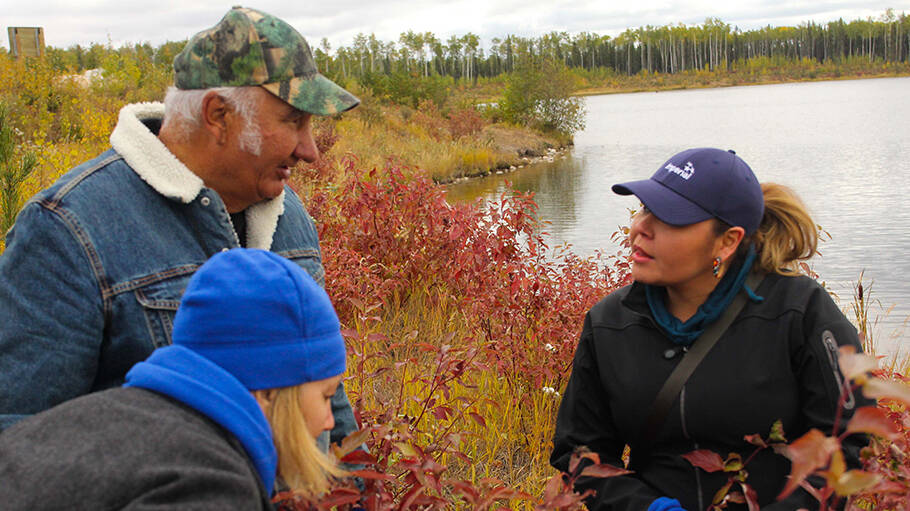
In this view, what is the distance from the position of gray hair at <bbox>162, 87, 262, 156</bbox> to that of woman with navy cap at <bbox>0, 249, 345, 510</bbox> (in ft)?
1.84

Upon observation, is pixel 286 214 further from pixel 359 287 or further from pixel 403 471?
pixel 359 287

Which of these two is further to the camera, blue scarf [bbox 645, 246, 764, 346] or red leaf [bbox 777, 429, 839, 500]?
blue scarf [bbox 645, 246, 764, 346]

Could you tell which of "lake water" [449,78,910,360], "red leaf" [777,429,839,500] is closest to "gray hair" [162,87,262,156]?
"red leaf" [777,429,839,500]

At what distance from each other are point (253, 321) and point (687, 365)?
131cm

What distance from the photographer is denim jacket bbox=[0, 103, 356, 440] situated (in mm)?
1507

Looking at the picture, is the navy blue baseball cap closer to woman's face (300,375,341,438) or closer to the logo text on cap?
the logo text on cap

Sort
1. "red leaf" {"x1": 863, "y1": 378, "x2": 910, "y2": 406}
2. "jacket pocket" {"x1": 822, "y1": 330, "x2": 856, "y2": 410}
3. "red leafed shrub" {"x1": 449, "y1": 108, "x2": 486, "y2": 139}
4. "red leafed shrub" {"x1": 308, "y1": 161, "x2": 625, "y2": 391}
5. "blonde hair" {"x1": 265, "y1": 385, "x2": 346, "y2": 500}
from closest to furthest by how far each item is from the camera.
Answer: "red leaf" {"x1": 863, "y1": 378, "x2": 910, "y2": 406} → "blonde hair" {"x1": 265, "y1": 385, "x2": 346, "y2": 500} → "jacket pocket" {"x1": 822, "y1": 330, "x2": 856, "y2": 410} → "red leafed shrub" {"x1": 308, "y1": 161, "x2": 625, "y2": 391} → "red leafed shrub" {"x1": 449, "y1": 108, "x2": 486, "y2": 139}

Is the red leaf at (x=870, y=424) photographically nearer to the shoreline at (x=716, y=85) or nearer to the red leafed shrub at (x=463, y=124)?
the red leafed shrub at (x=463, y=124)

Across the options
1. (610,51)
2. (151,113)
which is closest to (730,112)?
(151,113)

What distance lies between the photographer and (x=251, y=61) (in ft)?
5.92

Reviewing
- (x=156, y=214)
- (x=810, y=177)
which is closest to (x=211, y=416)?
(x=156, y=214)

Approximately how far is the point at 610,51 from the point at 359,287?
382 feet

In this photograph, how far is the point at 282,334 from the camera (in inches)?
51.9

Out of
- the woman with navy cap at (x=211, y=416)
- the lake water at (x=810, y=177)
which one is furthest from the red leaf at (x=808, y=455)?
the lake water at (x=810, y=177)
